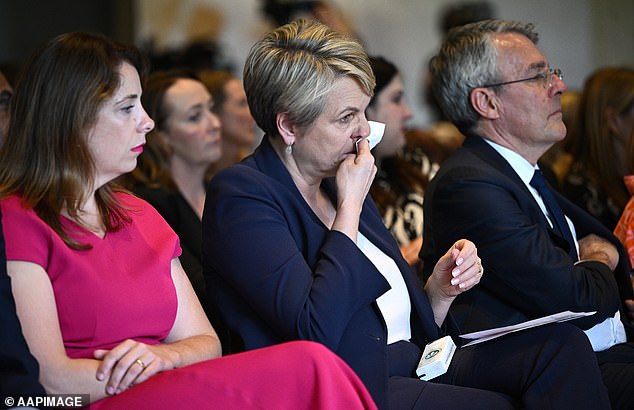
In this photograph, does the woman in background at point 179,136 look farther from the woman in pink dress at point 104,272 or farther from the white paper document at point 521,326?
A: the white paper document at point 521,326

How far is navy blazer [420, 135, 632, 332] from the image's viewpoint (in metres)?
3.03

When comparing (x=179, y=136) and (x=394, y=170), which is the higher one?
(x=179, y=136)

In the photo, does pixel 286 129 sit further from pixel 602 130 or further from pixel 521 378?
pixel 602 130

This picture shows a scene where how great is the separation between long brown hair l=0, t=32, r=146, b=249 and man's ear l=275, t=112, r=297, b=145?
1.68ft

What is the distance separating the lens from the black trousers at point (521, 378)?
2715mm

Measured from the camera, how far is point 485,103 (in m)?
3.44

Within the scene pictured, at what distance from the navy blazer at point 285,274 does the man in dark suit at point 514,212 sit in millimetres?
572

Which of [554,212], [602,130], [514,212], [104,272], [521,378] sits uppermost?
[104,272]

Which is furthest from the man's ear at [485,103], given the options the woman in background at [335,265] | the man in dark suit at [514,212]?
the woman in background at [335,265]

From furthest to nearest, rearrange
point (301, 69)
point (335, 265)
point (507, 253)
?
point (507, 253), point (301, 69), point (335, 265)

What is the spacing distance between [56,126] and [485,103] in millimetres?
1604

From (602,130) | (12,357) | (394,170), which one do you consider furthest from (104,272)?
(602,130)

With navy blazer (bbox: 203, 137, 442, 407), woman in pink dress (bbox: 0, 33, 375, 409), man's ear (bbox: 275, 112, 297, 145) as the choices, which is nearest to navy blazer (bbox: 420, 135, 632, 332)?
navy blazer (bbox: 203, 137, 442, 407)

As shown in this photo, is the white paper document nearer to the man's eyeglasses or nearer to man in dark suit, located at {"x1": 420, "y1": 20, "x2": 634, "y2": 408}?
man in dark suit, located at {"x1": 420, "y1": 20, "x2": 634, "y2": 408}
